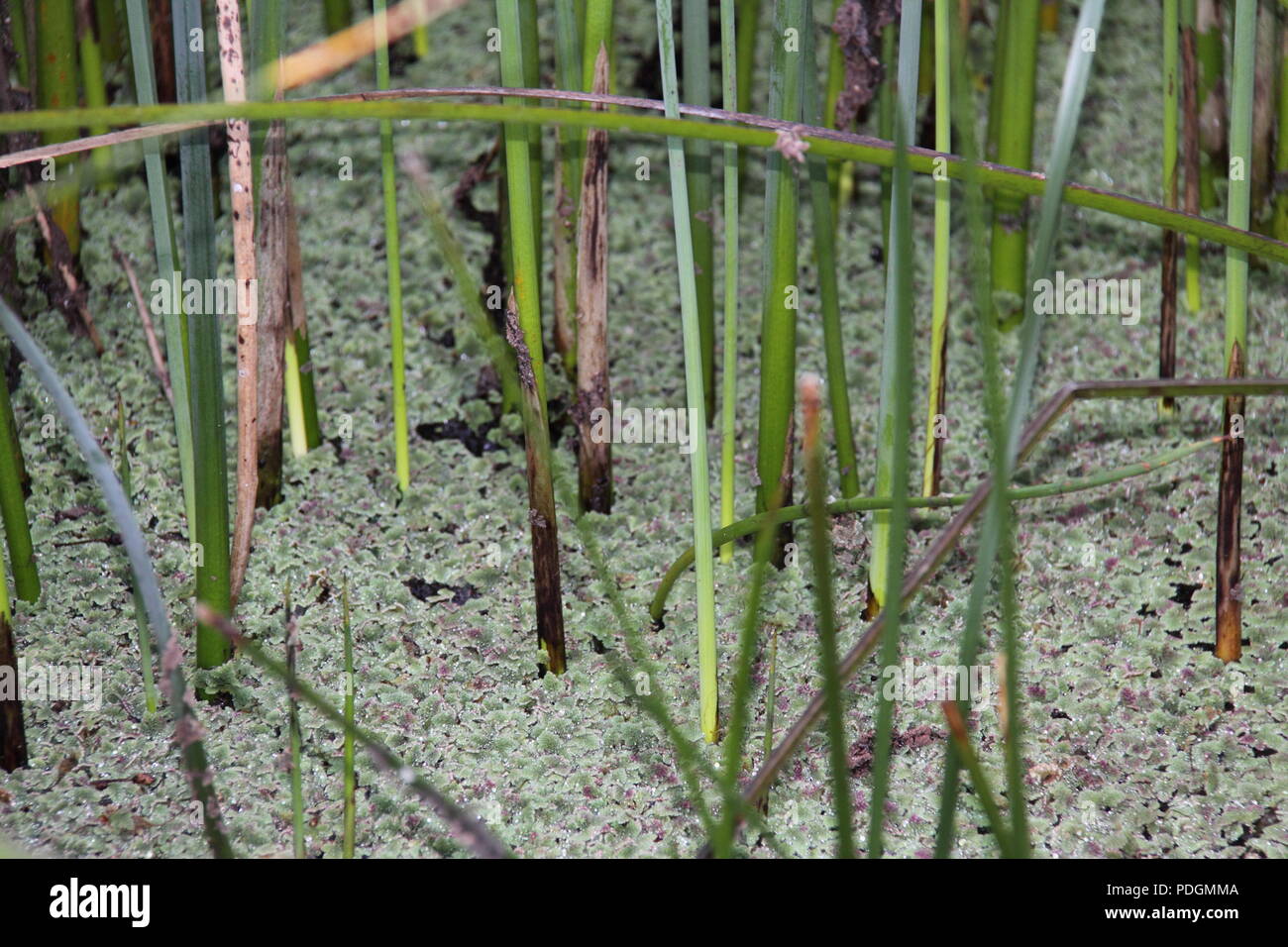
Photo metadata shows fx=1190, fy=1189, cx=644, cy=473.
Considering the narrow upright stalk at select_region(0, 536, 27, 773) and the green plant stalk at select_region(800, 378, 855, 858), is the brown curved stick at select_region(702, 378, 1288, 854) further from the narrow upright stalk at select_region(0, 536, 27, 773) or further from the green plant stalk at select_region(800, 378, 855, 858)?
the narrow upright stalk at select_region(0, 536, 27, 773)

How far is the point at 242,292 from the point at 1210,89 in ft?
3.72

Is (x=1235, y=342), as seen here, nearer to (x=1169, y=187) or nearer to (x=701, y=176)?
(x=1169, y=187)

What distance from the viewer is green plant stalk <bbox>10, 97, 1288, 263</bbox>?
2.08ft

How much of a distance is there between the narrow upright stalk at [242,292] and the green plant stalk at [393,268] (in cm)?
12

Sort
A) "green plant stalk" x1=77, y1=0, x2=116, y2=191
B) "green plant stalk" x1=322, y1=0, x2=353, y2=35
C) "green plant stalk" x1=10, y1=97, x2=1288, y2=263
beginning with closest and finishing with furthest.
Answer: "green plant stalk" x1=10, y1=97, x2=1288, y2=263 → "green plant stalk" x1=77, y1=0, x2=116, y2=191 → "green plant stalk" x1=322, y1=0, x2=353, y2=35

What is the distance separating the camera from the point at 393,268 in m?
1.13

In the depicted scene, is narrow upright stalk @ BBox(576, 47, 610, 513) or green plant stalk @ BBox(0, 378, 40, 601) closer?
green plant stalk @ BBox(0, 378, 40, 601)

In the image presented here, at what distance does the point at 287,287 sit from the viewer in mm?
1159

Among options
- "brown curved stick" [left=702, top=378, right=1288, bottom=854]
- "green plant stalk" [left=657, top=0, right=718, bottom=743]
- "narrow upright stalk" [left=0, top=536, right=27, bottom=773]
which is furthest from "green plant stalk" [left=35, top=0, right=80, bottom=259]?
"brown curved stick" [left=702, top=378, right=1288, bottom=854]

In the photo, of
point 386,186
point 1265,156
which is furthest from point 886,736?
point 1265,156

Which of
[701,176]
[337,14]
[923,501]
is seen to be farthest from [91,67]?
[923,501]

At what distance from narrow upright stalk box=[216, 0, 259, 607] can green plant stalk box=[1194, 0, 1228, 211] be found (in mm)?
1018

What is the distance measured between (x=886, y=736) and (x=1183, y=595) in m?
0.63
